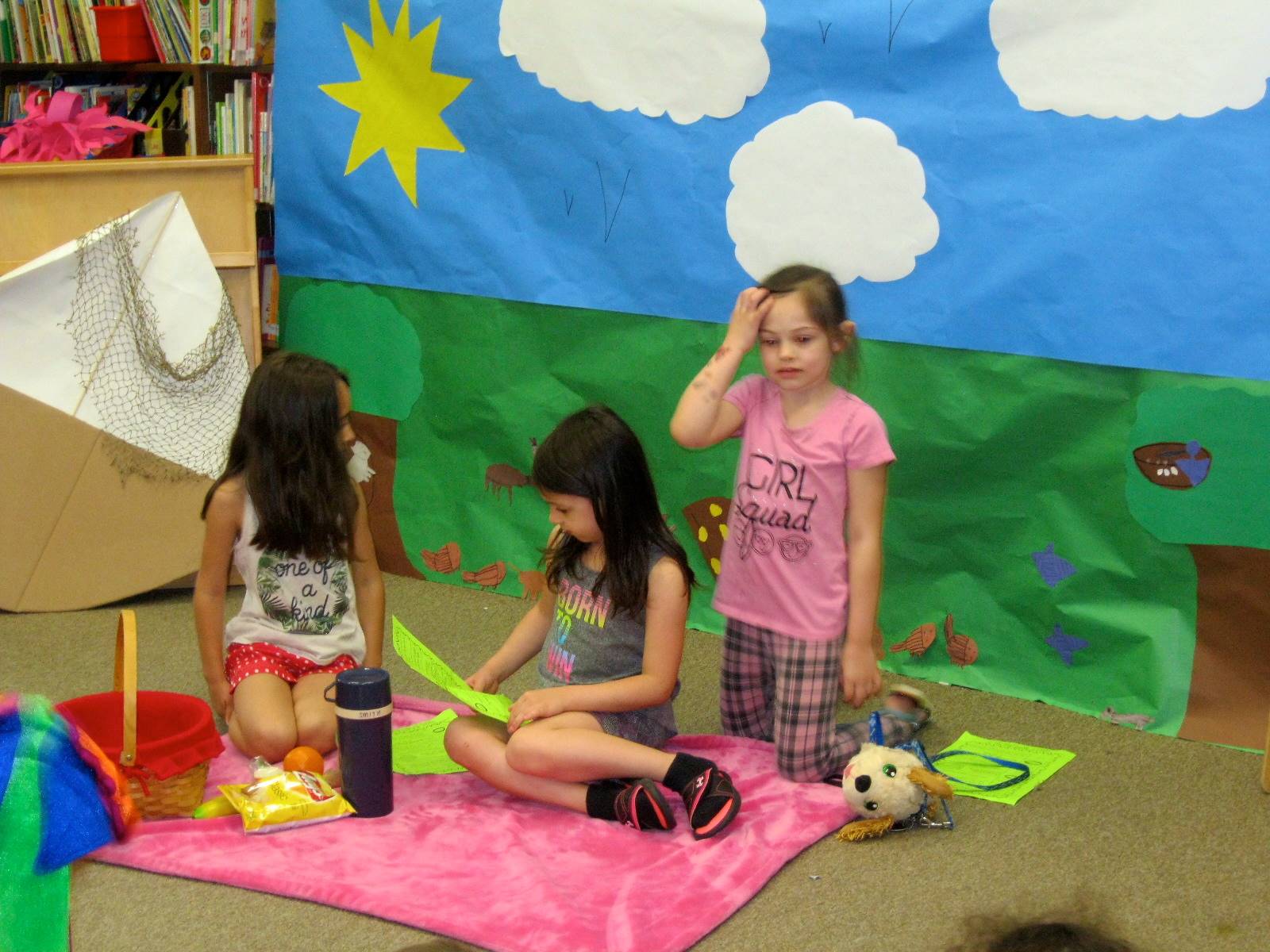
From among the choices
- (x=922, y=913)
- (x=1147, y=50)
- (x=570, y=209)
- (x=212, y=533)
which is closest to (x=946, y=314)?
(x=1147, y=50)

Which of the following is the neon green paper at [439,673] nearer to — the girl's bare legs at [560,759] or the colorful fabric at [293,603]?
the girl's bare legs at [560,759]

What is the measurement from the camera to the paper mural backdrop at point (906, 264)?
83.6 inches

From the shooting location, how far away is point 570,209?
2.71 m

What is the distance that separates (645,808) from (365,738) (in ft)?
1.27

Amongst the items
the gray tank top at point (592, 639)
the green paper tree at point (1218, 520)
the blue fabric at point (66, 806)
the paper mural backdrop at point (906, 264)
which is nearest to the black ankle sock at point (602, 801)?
the gray tank top at point (592, 639)

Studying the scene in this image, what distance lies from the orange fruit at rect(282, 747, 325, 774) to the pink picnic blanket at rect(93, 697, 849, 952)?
0.13m

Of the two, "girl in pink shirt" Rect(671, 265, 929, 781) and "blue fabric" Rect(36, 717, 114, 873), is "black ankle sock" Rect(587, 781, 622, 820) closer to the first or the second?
"girl in pink shirt" Rect(671, 265, 929, 781)

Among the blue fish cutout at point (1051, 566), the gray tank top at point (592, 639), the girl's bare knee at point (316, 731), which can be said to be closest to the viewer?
the gray tank top at point (592, 639)

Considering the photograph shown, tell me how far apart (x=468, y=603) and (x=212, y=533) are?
86 cm

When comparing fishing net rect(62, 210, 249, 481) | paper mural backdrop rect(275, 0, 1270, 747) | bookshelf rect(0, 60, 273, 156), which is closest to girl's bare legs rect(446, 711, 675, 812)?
paper mural backdrop rect(275, 0, 1270, 747)

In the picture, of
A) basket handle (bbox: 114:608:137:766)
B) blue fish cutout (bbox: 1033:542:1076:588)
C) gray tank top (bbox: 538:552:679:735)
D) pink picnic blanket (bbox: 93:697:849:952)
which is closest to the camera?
pink picnic blanket (bbox: 93:697:849:952)

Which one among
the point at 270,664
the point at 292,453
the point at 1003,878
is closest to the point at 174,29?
the point at 292,453

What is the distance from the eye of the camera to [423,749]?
2.07 m

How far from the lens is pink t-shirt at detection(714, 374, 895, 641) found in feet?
6.52
